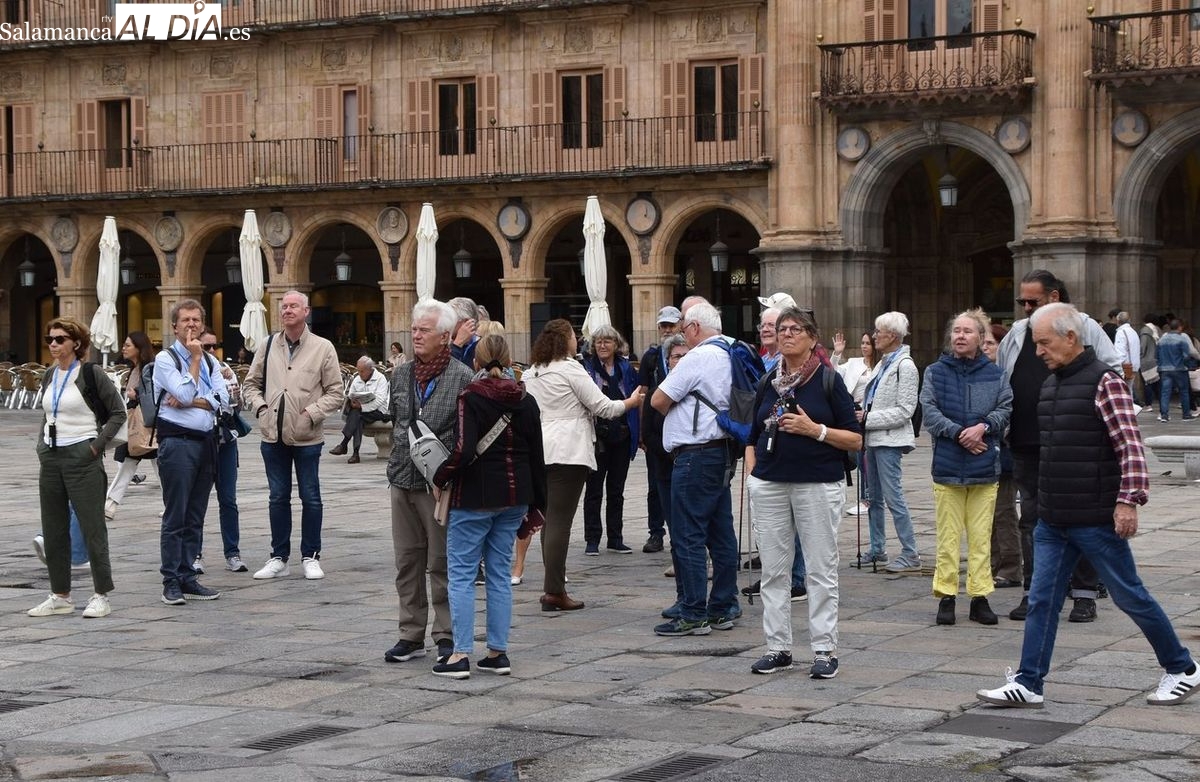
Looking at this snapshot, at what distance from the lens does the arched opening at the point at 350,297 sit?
133 feet

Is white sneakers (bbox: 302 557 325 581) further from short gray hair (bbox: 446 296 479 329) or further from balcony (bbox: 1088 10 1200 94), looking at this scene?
balcony (bbox: 1088 10 1200 94)

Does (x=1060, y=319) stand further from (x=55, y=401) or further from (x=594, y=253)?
(x=594, y=253)

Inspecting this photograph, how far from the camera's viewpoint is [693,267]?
38000mm

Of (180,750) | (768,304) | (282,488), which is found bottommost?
(180,750)

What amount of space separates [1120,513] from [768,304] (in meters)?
4.18

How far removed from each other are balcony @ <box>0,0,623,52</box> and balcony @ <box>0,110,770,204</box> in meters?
2.17

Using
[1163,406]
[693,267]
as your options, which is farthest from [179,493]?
[693,267]

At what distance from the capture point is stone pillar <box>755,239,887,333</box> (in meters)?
32.0

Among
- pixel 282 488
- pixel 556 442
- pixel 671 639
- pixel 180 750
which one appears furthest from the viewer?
pixel 282 488

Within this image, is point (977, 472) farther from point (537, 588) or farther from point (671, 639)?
point (537, 588)

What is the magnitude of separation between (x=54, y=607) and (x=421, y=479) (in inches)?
114

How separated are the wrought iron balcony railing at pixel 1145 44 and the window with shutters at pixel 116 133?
19.5 meters

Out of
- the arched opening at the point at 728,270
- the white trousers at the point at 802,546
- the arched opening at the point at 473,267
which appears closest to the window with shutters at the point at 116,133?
the arched opening at the point at 473,267

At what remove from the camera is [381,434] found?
22703 mm
